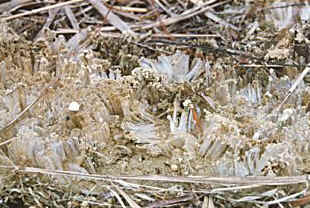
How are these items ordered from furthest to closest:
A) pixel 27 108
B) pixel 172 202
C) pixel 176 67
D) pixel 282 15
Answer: pixel 282 15
pixel 176 67
pixel 27 108
pixel 172 202

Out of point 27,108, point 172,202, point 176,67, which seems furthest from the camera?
point 176,67

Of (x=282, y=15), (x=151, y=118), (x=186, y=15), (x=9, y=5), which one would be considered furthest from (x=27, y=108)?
(x=282, y=15)

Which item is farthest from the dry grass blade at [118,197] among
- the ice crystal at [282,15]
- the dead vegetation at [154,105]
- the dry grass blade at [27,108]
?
the ice crystal at [282,15]

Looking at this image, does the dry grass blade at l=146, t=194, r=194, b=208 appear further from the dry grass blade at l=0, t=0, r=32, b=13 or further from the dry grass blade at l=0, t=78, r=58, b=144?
the dry grass blade at l=0, t=0, r=32, b=13

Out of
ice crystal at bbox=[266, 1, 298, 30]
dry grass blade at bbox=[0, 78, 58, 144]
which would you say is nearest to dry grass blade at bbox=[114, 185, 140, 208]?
dry grass blade at bbox=[0, 78, 58, 144]

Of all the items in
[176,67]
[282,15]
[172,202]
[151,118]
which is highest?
[282,15]

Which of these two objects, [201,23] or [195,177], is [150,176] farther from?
[201,23]

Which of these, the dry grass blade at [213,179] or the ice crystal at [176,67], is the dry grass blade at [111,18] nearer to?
the ice crystal at [176,67]

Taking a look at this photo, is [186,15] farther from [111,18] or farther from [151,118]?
[151,118]
